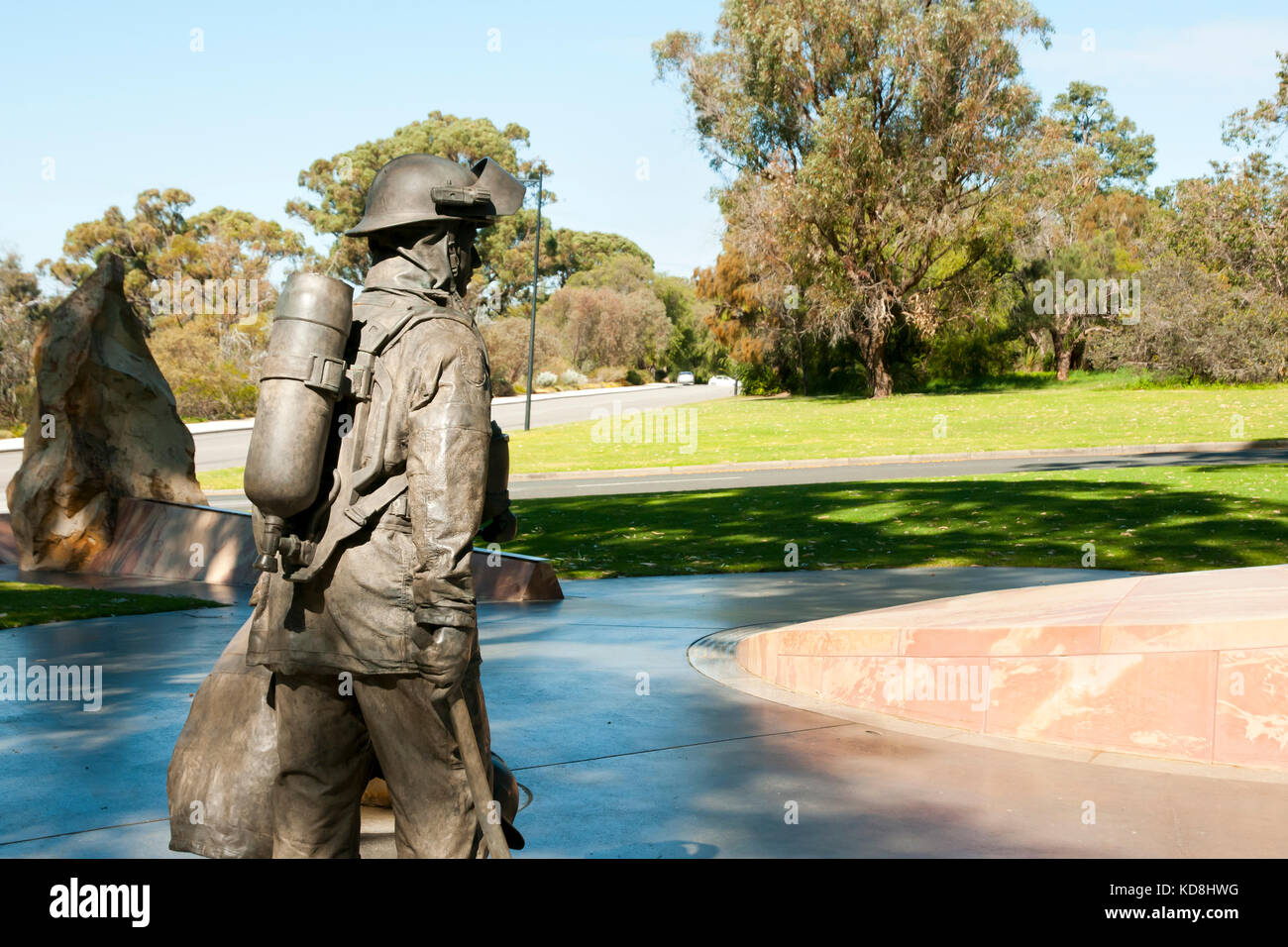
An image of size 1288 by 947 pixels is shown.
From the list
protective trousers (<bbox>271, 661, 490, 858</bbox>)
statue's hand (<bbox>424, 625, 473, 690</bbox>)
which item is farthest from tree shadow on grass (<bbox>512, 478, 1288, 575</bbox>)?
statue's hand (<bbox>424, 625, 473, 690</bbox>)

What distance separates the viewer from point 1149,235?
168 feet

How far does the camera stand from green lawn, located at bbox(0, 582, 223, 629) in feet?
29.1

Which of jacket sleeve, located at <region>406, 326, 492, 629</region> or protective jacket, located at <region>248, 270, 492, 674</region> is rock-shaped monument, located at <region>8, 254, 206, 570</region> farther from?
jacket sleeve, located at <region>406, 326, 492, 629</region>

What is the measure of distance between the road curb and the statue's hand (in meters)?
20.2

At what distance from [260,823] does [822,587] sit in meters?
6.68

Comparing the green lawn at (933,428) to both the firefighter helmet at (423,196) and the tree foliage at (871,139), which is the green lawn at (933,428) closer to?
the tree foliage at (871,139)

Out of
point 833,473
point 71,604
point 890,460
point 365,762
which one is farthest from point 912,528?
point 365,762

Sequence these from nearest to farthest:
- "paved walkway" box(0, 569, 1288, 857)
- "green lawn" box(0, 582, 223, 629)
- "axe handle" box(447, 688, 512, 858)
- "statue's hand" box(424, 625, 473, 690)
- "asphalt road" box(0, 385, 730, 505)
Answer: "statue's hand" box(424, 625, 473, 690) → "axe handle" box(447, 688, 512, 858) → "paved walkway" box(0, 569, 1288, 857) → "green lawn" box(0, 582, 223, 629) → "asphalt road" box(0, 385, 730, 505)

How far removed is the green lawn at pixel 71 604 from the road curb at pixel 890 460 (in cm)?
1345

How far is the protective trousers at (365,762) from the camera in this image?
325 centimetres

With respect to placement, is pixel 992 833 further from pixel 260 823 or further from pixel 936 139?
pixel 936 139

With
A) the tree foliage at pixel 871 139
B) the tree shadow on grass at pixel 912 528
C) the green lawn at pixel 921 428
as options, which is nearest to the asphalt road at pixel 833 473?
the green lawn at pixel 921 428

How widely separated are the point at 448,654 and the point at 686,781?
204 cm

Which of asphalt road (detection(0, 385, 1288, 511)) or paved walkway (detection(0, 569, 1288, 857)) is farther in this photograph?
asphalt road (detection(0, 385, 1288, 511))
